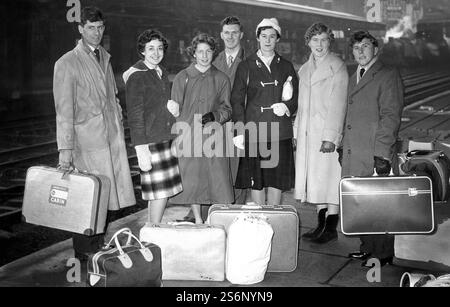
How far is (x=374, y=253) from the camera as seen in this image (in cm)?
416

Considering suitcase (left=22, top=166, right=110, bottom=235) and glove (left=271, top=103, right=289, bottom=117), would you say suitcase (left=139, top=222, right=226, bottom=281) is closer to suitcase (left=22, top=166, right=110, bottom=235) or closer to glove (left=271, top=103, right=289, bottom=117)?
suitcase (left=22, top=166, right=110, bottom=235)

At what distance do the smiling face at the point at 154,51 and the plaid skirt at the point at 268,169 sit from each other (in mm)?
1053

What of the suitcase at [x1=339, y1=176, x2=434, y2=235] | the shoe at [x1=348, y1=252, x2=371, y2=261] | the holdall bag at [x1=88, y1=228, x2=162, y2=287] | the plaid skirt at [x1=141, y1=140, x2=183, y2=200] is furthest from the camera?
the plaid skirt at [x1=141, y1=140, x2=183, y2=200]

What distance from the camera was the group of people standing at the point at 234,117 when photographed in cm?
406

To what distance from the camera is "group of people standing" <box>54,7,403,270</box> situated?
406 cm

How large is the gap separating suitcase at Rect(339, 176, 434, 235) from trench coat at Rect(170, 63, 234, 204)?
45.7 inches

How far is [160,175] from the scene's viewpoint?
432cm

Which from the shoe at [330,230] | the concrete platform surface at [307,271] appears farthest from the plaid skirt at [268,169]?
the concrete platform surface at [307,271]

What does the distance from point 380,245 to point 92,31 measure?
2.72 metres

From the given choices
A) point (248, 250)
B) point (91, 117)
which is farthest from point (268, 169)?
point (91, 117)

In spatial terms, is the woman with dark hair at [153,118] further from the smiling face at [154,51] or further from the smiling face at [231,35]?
the smiling face at [231,35]

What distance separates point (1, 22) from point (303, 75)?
50.3ft

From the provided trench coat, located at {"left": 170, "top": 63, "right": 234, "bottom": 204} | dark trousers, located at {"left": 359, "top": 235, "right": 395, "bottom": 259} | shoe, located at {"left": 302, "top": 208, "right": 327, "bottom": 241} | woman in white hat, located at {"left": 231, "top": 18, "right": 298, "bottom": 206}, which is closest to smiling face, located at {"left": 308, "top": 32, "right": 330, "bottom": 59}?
woman in white hat, located at {"left": 231, "top": 18, "right": 298, "bottom": 206}
